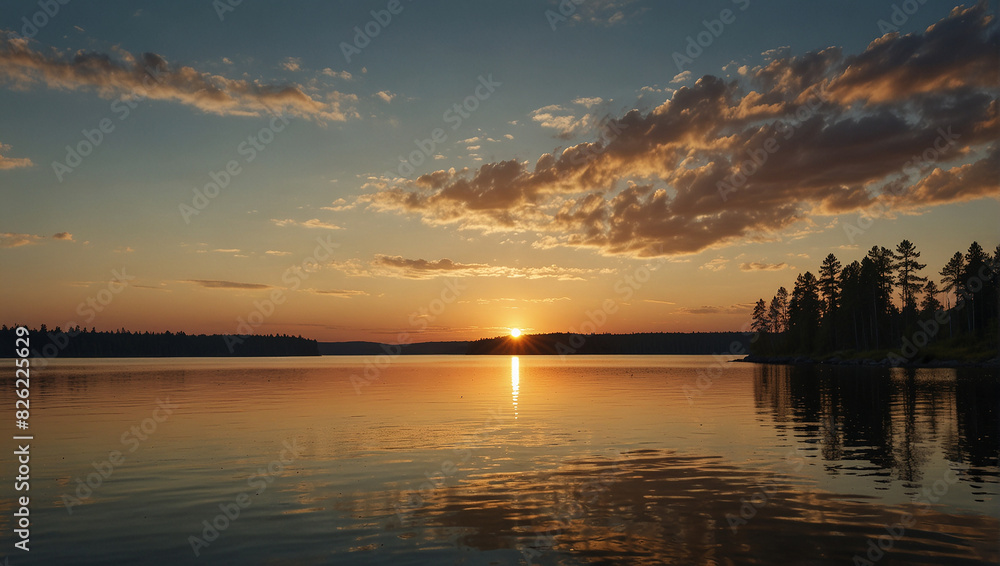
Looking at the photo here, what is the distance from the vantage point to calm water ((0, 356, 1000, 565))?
1339 cm

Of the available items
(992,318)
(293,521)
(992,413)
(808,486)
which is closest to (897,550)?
(808,486)

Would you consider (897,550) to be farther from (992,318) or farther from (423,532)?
(992,318)

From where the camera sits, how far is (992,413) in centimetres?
3766

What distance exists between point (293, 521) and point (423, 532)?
12.7 ft

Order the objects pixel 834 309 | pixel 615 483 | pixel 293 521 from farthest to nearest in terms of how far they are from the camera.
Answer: pixel 834 309
pixel 615 483
pixel 293 521

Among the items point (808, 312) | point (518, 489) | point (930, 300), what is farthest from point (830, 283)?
point (518, 489)

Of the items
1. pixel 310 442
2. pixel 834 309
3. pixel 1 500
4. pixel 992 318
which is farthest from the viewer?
pixel 834 309

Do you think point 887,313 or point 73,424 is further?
point 887,313

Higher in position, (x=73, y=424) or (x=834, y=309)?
(x=834, y=309)

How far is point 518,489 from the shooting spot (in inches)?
755
